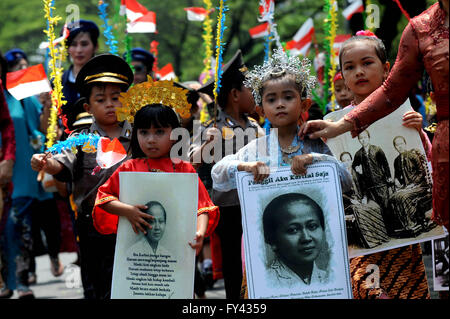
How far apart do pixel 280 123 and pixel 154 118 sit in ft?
2.71

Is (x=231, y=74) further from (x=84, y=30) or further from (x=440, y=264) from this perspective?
(x=440, y=264)

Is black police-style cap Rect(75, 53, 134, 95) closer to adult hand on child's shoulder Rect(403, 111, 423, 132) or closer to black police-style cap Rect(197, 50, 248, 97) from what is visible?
black police-style cap Rect(197, 50, 248, 97)

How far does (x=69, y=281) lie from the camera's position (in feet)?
28.2

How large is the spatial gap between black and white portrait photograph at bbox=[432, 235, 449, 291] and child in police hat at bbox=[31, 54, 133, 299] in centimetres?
224

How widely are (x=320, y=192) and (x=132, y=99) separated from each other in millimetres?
1483

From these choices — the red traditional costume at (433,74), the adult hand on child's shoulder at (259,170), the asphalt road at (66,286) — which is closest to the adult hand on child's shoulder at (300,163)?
the adult hand on child's shoulder at (259,170)

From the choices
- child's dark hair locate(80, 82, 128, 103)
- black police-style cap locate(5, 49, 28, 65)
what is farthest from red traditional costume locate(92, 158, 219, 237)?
black police-style cap locate(5, 49, 28, 65)

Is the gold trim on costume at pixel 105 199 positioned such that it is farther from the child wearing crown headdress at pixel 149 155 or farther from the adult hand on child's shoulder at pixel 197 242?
the adult hand on child's shoulder at pixel 197 242

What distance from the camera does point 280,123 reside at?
171 inches

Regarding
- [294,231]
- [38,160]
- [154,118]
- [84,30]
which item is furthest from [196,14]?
[294,231]

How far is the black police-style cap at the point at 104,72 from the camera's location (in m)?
5.61

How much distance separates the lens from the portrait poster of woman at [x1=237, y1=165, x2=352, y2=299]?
4012 mm
